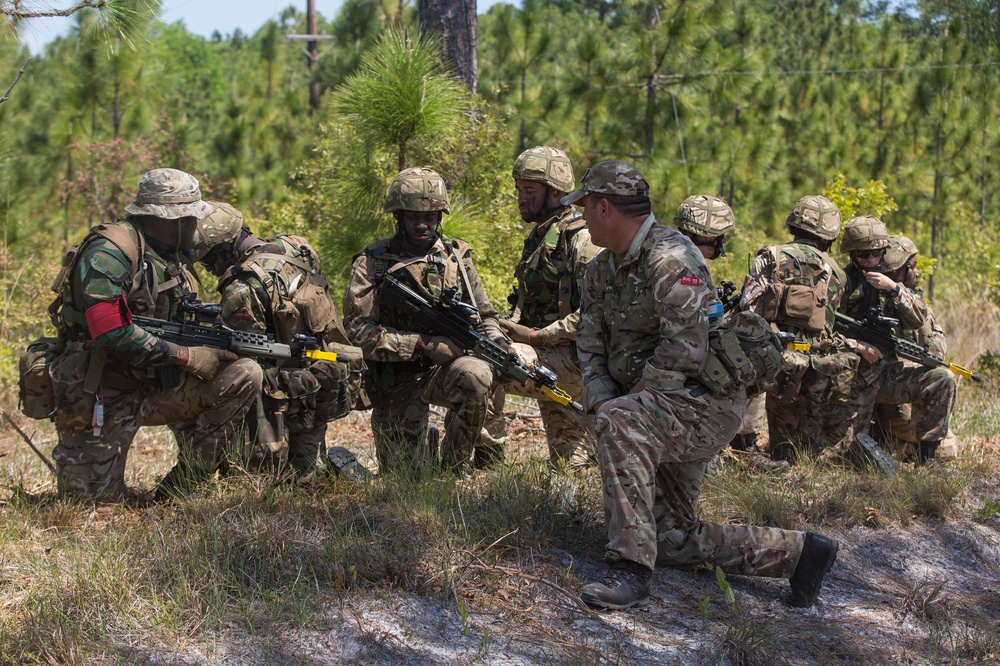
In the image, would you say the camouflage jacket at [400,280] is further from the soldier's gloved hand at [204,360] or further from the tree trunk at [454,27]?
the tree trunk at [454,27]

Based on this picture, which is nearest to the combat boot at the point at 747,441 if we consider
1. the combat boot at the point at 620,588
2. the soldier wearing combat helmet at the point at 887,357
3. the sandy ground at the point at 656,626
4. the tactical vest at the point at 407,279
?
the soldier wearing combat helmet at the point at 887,357

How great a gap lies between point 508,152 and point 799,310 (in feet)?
9.68

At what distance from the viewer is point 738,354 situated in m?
3.88

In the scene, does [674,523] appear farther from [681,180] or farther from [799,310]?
A: [681,180]

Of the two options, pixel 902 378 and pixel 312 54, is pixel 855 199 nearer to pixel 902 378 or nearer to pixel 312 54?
pixel 902 378

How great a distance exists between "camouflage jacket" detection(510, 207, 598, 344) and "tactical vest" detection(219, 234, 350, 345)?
1.22m

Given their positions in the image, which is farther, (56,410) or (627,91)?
(627,91)

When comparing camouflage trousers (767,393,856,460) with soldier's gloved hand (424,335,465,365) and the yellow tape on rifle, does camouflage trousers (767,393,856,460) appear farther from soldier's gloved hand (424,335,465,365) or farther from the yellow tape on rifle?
the yellow tape on rifle

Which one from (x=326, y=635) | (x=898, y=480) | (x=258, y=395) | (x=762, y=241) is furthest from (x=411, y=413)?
(x=762, y=241)

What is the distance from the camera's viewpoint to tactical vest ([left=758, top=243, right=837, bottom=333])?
6.14m

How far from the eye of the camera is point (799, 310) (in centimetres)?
616

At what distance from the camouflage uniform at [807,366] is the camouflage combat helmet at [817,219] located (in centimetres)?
11

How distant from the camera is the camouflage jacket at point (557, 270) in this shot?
561 cm

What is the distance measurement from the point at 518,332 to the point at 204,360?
1.91 m
